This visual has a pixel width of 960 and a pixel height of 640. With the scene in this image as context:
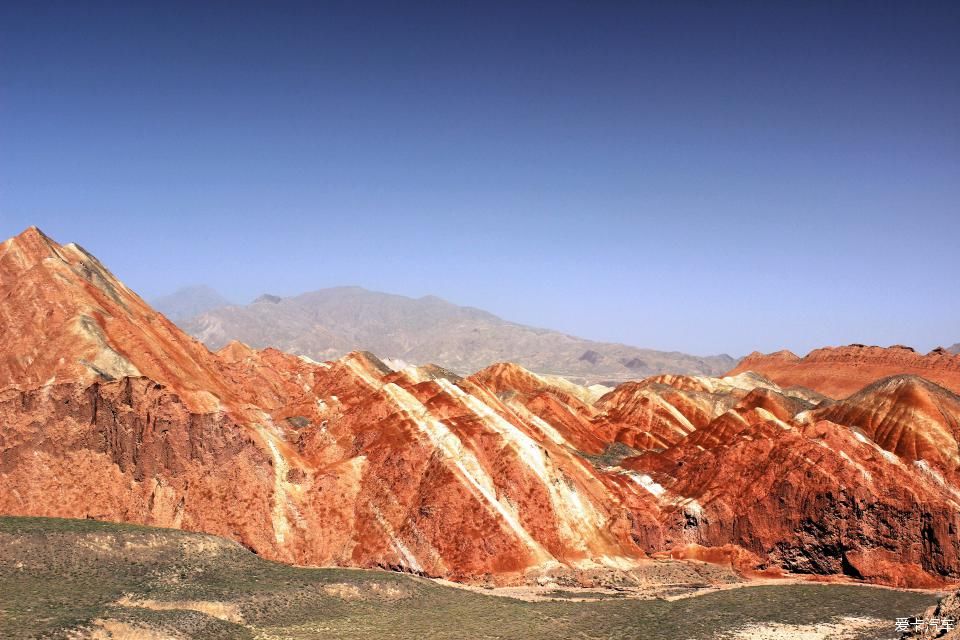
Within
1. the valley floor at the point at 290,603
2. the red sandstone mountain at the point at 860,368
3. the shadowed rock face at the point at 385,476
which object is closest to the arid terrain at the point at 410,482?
the shadowed rock face at the point at 385,476

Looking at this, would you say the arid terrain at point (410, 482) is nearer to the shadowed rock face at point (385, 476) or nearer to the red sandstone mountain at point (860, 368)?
the shadowed rock face at point (385, 476)

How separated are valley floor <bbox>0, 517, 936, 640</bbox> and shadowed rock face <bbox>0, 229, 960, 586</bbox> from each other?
636cm

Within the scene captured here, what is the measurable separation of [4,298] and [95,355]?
1394 cm

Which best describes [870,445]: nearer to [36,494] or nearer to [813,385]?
[36,494]

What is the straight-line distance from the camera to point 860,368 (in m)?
177

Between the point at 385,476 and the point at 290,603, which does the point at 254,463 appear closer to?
the point at 385,476

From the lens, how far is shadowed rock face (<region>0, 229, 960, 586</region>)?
59.3m

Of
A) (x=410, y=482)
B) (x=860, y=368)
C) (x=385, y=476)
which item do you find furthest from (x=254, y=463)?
(x=860, y=368)

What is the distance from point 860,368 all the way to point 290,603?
551 ft

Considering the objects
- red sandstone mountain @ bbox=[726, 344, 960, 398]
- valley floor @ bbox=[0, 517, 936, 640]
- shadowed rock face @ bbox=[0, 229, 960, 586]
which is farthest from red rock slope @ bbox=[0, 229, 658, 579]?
red sandstone mountain @ bbox=[726, 344, 960, 398]

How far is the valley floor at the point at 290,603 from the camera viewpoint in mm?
41094

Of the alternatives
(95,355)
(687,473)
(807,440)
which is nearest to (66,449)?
(95,355)

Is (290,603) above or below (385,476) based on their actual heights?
below

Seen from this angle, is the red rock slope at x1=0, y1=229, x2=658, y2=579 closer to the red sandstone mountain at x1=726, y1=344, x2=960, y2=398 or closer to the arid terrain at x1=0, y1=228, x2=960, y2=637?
the arid terrain at x1=0, y1=228, x2=960, y2=637
